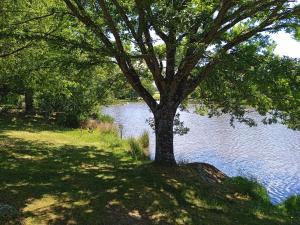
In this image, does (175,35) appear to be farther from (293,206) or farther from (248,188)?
(293,206)

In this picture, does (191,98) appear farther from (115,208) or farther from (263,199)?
(115,208)

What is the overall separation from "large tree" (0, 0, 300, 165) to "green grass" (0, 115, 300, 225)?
193 centimetres

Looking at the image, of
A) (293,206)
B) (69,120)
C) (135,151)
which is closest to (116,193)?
(293,206)

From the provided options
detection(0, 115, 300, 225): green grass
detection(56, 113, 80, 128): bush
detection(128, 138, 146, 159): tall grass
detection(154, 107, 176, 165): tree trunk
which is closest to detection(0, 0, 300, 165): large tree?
detection(154, 107, 176, 165): tree trunk

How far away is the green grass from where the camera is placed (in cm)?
907

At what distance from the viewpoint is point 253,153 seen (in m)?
26.2

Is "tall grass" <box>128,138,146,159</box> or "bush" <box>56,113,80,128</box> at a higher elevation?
"bush" <box>56,113,80,128</box>

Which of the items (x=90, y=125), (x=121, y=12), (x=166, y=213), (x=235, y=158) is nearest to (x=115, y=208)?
(x=166, y=213)

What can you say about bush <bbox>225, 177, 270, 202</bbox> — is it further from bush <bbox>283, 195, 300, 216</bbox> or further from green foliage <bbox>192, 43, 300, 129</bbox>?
green foliage <bbox>192, 43, 300, 129</bbox>

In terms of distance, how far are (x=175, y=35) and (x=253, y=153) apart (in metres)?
15.3

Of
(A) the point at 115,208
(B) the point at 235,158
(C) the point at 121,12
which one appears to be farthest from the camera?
(B) the point at 235,158

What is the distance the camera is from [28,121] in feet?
97.3

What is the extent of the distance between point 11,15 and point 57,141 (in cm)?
702

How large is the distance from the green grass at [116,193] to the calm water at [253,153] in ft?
16.6
